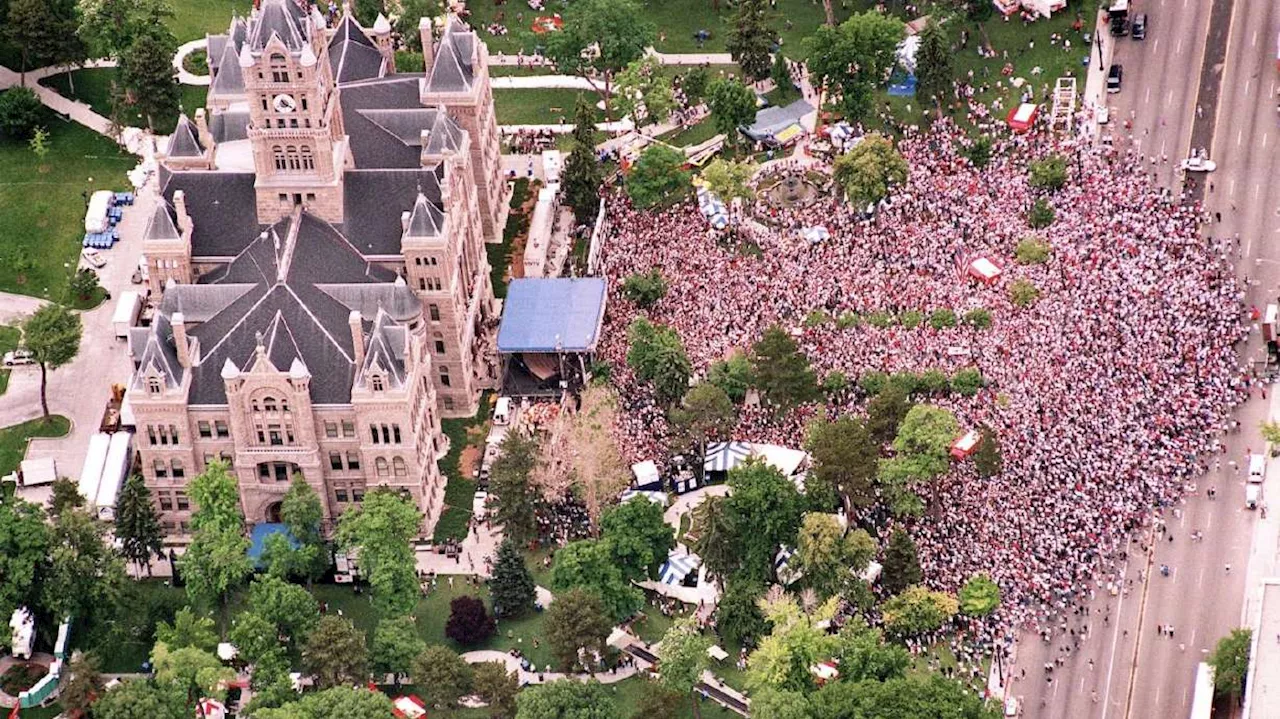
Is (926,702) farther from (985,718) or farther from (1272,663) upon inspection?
(1272,663)

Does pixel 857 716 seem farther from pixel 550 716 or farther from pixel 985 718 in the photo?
pixel 550 716

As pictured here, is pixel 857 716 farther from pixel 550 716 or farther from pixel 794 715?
pixel 550 716

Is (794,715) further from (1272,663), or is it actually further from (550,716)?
(1272,663)

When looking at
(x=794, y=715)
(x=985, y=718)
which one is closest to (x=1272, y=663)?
(x=985, y=718)

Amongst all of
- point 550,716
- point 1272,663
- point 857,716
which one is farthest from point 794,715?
point 1272,663

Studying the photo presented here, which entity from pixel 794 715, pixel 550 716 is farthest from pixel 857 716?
pixel 550 716
